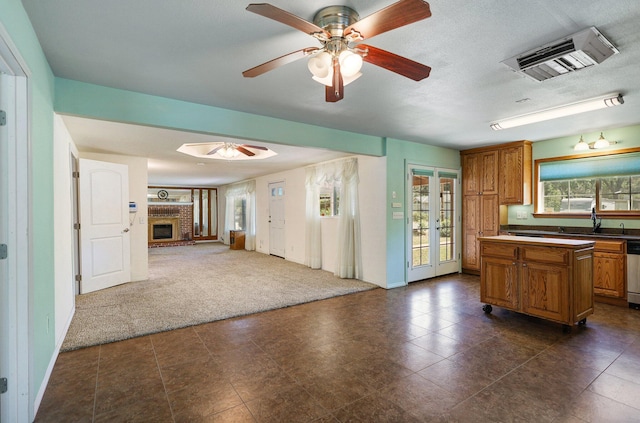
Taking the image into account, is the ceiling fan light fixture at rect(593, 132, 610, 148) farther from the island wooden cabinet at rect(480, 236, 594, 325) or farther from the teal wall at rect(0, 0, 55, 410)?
the teal wall at rect(0, 0, 55, 410)

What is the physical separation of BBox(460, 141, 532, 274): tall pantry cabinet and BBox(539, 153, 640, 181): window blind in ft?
0.94

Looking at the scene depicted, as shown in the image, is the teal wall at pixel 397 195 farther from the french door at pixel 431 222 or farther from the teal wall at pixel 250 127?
the french door at pixel 431 222

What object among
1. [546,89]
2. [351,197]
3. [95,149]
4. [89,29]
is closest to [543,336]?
[546,89]

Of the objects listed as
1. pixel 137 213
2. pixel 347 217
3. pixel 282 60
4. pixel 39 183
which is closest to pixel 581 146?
pixel 347 217

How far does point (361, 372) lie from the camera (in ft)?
7.95

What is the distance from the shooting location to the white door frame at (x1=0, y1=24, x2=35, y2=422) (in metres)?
1.71

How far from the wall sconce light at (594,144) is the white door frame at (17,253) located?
6.12 metres

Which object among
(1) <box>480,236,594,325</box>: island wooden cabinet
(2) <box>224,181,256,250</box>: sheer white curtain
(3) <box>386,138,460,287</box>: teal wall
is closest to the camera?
(1) <box>480,236,594,325</box>: island wooden cabinet

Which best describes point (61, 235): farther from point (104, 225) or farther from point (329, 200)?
point (329, 200)

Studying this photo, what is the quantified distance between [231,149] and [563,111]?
486 centimetres

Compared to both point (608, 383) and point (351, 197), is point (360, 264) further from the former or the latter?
point (608, 383)

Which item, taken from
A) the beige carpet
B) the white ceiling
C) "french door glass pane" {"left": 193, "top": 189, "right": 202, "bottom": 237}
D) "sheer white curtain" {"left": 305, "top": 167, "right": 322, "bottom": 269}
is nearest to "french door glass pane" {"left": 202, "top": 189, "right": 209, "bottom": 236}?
"french door glass pane" {"left": 193, "top": 189, "right": 202, "bottom": 237}

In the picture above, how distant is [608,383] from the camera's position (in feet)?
7.35

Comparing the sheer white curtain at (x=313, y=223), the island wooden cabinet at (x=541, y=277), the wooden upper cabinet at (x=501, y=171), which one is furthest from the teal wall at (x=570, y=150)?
the sheer white curtain at (x=313, y=223)
